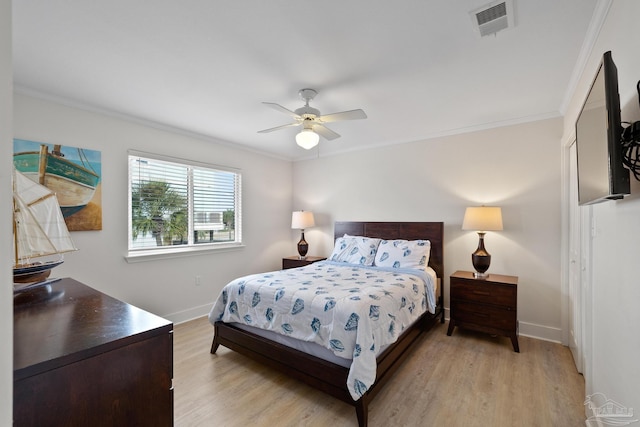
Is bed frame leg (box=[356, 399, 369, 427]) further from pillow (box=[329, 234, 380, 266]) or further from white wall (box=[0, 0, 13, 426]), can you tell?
pillow (box=[329, 234, 380, 266])

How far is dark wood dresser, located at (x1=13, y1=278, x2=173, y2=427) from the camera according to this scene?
82cm

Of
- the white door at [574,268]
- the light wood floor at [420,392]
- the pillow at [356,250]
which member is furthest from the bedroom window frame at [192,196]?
the white door at [574,268]

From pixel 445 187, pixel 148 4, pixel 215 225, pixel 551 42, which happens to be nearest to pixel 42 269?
pixel 148 4

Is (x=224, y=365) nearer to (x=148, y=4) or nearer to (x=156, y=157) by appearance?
(x=156, y=157)

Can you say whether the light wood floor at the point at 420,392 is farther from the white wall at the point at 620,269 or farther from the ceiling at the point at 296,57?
the ceiling at the point at 296,57

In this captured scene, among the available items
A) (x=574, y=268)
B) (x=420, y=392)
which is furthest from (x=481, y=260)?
(x=420, y=392)

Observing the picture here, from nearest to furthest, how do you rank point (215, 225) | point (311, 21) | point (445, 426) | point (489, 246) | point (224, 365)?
point (311, 21)
point (445, 426)
point (224, 365)
point (489, 246)
point (215, 225)

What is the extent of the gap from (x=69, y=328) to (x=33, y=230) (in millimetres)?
756

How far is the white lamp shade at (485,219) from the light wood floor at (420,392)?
48.8 inches

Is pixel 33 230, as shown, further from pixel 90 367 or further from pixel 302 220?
pixel 302 220

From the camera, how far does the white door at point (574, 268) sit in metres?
2.42

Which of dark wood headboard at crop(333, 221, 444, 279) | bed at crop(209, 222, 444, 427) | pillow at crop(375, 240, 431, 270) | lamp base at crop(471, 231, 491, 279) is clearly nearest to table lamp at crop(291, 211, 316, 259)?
dark wood headboard at crop(333, 221, 444, 279)

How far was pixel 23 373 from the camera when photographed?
0.78 metres

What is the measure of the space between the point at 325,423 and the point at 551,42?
2.94 meters
